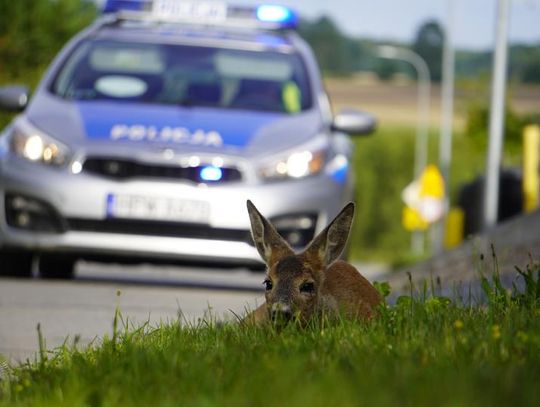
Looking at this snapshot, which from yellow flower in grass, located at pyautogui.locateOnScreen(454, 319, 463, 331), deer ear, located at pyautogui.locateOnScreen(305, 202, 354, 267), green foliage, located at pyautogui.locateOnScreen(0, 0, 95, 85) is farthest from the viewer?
green foliage, located at pyautogui.locateOnScreen(0, 0, 95, 85)

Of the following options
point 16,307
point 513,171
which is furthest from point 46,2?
point 16,307

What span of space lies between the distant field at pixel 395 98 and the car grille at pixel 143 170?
72.1 meters

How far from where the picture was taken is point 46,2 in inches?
1469

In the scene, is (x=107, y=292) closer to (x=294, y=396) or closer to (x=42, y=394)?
(x=42, y=394)

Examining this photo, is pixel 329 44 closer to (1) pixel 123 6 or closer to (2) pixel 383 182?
(2) pixel 383 182

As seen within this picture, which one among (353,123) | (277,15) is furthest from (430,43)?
(353,123)

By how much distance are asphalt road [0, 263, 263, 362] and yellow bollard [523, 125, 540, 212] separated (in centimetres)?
1412

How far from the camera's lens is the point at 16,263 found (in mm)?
13391

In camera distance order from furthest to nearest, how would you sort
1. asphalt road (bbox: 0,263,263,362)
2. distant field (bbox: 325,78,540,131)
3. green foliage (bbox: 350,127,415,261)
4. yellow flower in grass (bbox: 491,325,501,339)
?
green foliage (bbox: 350,127,415,261) → distant field (bbox: 325,78,540,131) → asphalt road (bbox: 0,263,263,362) → yellow flower in grass (bbox: 491,325,501,339)

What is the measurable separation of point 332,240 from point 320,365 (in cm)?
187

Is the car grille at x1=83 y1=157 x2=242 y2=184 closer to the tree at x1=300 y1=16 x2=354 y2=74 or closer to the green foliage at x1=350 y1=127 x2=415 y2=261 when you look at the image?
the green foliage at x1=350 y1=127 x2=415 y2=261

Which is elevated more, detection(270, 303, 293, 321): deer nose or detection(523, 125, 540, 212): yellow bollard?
detection(270, 303, 293, 321): deer nose

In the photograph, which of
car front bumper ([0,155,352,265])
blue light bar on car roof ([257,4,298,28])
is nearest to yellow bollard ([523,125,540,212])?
blue light bar on car roof ([257,4,298,28])

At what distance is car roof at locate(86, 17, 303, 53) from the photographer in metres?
14.1
